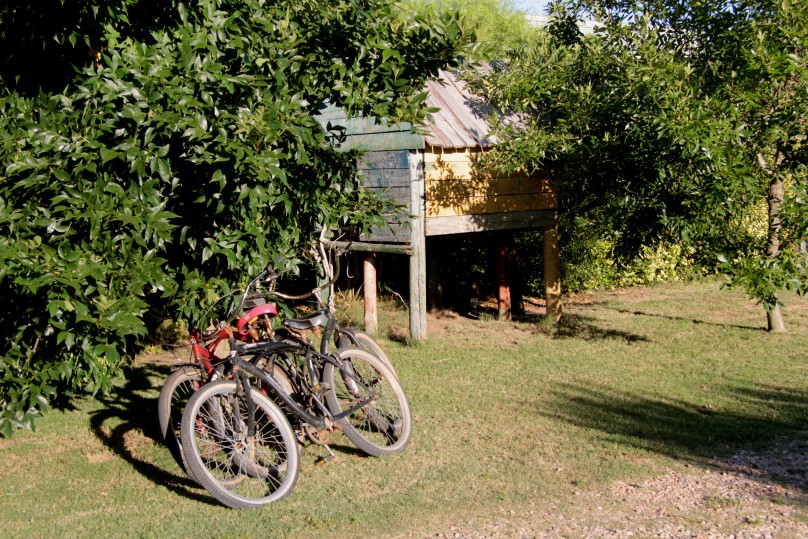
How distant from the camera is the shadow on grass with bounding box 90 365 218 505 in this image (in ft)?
19.3

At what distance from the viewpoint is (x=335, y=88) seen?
5781mm

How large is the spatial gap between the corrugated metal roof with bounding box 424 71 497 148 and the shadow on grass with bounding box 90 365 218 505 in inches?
177

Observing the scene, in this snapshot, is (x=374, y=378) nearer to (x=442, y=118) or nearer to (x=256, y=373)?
(x=256, y=373)

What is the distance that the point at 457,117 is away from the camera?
1107 cm

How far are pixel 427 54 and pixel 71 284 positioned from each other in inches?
117

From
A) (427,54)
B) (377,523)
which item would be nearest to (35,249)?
(377,523)

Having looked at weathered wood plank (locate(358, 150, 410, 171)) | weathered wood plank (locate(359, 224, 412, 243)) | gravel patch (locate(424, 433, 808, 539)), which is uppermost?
weathered wood plank (locate(358, 150, 410, 171))

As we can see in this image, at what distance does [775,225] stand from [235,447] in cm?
707

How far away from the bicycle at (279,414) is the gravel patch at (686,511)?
1336 mm

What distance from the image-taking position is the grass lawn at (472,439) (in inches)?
205

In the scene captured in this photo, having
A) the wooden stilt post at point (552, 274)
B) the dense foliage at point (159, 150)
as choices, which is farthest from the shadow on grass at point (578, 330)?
the dense foliage at point (159, 150)

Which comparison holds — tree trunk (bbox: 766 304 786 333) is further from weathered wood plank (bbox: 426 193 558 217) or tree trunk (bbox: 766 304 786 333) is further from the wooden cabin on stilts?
weathered wood plank (bbox: 426 193 558 217)

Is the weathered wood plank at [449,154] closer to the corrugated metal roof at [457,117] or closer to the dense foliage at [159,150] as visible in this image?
the corrugated metal roof at [457,117]

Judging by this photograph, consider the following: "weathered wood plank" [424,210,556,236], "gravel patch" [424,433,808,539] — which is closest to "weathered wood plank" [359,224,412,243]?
"weathered wood plank" [424,210,556,236]
